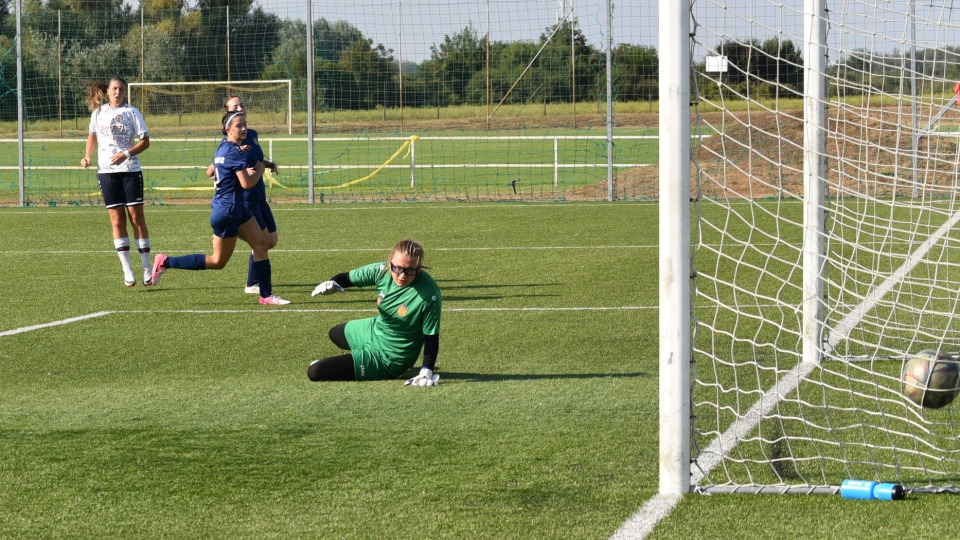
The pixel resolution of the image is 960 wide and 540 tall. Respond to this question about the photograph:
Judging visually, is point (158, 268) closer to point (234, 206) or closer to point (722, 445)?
point (234, 206)

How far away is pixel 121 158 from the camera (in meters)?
10.9

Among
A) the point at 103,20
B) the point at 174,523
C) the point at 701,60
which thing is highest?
the point at 103,20

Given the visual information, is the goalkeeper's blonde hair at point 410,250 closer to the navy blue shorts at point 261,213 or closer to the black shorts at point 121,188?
the navy blue shorts at point 261,213

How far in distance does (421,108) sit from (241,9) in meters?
4.46

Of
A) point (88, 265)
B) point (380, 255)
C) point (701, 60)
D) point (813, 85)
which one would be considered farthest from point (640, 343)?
point (88, 265)

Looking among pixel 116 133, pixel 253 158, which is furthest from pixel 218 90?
pixel 253 158

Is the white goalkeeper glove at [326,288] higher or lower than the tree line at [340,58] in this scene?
lower

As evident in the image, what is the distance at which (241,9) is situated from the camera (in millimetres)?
24594

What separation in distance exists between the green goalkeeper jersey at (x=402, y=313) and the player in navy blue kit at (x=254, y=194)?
3443mm

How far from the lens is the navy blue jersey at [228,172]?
9.70 m

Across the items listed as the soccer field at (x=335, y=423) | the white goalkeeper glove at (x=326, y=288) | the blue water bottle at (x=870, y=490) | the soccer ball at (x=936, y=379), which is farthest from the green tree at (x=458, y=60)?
A: the blue water bottle at (x=870, y=490)

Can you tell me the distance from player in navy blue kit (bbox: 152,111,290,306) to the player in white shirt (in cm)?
120

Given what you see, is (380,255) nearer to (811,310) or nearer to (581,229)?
(581,229)

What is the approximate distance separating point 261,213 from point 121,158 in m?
1.55
